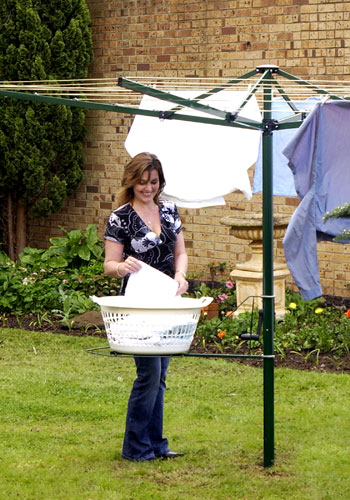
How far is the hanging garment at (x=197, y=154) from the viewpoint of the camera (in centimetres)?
731

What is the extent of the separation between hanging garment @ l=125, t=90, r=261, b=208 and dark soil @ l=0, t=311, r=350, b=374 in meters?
1.40

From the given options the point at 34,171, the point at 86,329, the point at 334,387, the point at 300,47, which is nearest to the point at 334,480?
the point at 334,387

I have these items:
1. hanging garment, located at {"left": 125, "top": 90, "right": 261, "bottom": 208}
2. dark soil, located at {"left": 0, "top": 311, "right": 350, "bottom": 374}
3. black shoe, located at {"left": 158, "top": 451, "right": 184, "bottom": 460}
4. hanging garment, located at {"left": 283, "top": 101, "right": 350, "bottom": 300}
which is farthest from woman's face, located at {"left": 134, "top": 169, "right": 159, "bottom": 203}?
dark soil, located at {"left": 0, "top": 311, "right": 350, "bottom": 374}

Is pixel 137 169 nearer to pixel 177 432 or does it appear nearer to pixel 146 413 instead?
pixel 146 413

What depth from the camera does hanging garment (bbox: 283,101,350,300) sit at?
527 centimetres

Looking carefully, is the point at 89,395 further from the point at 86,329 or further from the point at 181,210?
the point at 181,210

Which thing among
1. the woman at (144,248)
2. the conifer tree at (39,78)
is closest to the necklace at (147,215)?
the woman at (144,248)

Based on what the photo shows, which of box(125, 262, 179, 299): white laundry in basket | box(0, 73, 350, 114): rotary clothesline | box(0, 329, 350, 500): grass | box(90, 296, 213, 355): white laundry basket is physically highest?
box(0, 73, 350, 114): rotary clothesline

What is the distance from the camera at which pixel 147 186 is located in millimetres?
5586

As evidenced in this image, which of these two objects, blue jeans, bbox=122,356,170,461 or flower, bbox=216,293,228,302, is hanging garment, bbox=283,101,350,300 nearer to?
blue jeans, bbox=122,356,170,461

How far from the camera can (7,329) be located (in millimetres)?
9508

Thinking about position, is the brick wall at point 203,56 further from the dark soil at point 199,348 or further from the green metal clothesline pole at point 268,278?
the green metal clothesline pole at point 268,278

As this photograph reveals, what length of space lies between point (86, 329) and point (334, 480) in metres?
4.23

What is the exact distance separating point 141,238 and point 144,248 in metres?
0.06
